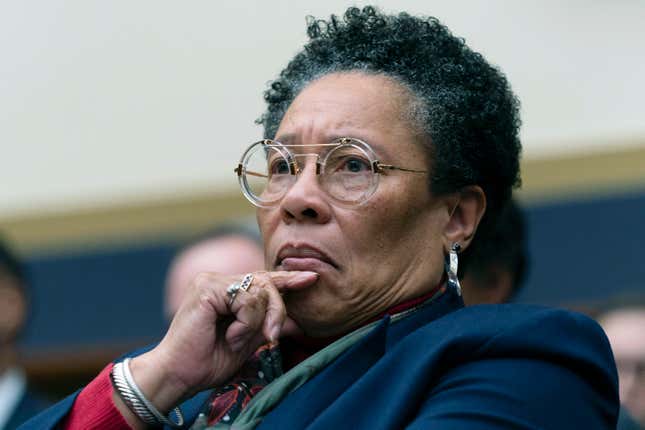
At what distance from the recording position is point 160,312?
5914 millimetres

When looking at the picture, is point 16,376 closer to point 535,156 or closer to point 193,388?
point 193,388

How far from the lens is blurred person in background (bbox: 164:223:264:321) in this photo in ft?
12.4

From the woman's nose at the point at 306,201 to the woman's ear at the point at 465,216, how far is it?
30 cm

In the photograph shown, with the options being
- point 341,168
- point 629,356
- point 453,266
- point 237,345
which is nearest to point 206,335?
point 237,345

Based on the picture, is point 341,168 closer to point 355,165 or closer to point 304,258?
point 355,165

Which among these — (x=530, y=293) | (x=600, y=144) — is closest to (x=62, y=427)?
(x=530, y=293)

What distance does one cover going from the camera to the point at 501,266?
3.55m

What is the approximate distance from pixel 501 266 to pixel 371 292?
1.26m

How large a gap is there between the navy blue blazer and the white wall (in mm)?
3226

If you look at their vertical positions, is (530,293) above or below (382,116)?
below

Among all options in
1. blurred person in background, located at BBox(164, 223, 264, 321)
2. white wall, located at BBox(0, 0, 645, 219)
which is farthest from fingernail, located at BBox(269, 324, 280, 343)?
white wall, located at BBox(0, 0, 645, 219)

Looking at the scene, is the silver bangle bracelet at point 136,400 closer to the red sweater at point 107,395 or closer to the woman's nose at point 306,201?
the red sweater at point 107,395

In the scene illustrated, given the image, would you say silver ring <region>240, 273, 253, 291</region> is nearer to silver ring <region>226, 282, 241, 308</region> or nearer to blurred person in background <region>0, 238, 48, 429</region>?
silver ring <region>226, 282, 241, 308</region>

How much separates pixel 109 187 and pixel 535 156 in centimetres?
219
